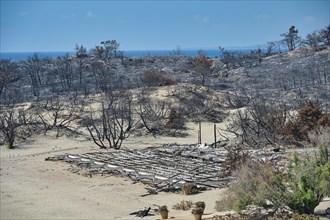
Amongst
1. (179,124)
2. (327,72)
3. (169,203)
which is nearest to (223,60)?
(327,72)

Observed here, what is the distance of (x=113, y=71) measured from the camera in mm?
74312

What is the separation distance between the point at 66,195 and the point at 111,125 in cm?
1958

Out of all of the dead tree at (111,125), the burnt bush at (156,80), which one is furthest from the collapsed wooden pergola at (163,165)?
the burnt bush at (156,80)

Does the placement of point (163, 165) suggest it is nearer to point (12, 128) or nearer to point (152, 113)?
point (12, 128)

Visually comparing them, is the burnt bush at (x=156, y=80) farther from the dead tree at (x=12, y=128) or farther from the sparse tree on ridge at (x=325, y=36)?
the sparse tree on ridge at (x=325, y=36)

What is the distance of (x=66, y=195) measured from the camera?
64.0ft

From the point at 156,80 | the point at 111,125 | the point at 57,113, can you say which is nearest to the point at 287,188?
the point at 111,125

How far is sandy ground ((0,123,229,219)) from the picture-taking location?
17.0m

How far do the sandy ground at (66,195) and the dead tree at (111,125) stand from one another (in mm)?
5190

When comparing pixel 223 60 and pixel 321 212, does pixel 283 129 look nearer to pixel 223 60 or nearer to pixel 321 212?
pixel 321 212

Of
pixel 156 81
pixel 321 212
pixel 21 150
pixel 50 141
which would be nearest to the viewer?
pixel 321 212

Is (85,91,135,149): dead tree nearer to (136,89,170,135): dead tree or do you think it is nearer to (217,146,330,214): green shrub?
(136,89,170,135): dead tree

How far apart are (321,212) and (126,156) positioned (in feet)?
48.4

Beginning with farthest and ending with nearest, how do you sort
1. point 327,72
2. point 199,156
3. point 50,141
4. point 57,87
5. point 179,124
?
point 57,87 < point 327,72 < point 179,124 < point 50,141 < point 199,156
